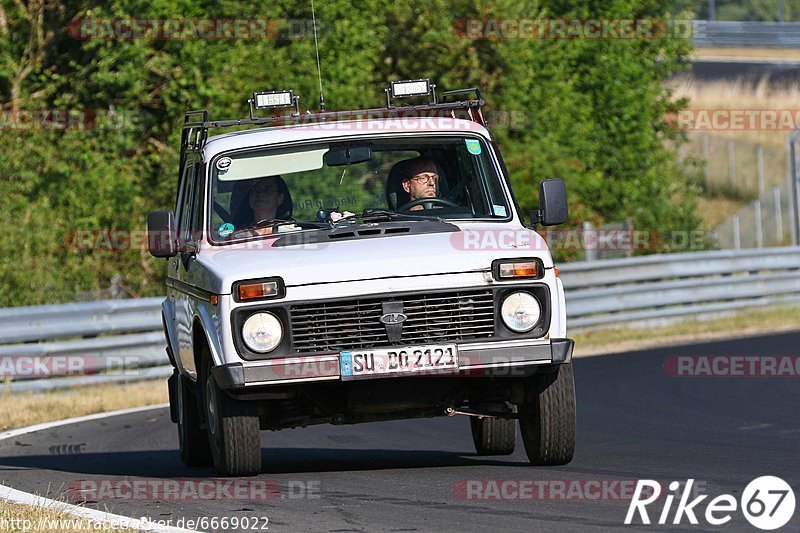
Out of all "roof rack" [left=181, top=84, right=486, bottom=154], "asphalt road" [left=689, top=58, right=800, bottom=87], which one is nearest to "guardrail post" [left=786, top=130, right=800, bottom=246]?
"roof rack" [left=181, top=84, right=486, bottom=154]

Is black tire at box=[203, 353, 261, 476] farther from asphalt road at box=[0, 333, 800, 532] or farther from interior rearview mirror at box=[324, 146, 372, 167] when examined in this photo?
interior rearview mirror at box=[324, 146, 372, 167]

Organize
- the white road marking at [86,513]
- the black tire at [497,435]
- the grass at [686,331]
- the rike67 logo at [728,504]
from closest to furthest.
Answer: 1. the rike67 logo at [728,504]
2. the white road marking at [86,513]
3. the black tire at [497,435]
4. the grass at [686,331]

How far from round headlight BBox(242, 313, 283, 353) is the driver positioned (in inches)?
61.2

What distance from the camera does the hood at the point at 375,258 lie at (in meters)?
8.20

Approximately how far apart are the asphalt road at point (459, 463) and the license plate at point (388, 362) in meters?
0.60

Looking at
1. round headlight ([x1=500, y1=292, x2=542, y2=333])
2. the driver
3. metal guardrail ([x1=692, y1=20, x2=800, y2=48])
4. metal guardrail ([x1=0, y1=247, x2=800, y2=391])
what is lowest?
metal guardrail ([x1=0, y1=247, x2=800, y2=391])

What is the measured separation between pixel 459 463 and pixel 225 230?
198 centimetres

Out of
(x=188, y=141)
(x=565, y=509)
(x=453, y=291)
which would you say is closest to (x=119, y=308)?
(x=188, y=141)

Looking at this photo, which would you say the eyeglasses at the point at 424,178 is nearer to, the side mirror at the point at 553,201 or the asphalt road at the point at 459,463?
the side mirror at the point at 553,201

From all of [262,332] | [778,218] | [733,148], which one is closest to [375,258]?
[262,332]

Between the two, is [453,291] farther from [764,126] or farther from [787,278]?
[764,126]

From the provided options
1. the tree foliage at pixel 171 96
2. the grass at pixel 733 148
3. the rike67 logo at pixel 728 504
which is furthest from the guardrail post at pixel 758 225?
the rike67 logo at pixel 728 504

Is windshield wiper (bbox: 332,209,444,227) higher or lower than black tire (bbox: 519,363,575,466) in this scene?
higher

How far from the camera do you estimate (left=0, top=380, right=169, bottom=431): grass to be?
14625mm
